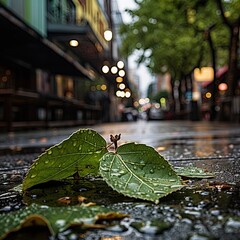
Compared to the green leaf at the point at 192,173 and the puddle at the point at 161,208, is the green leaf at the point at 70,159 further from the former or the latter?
the green leaf at the point at 192,173

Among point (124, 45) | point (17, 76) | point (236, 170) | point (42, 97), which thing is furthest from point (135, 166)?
point (124, 45)

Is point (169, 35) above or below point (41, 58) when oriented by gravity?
above

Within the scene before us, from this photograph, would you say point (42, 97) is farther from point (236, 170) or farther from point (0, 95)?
point (236, 170)

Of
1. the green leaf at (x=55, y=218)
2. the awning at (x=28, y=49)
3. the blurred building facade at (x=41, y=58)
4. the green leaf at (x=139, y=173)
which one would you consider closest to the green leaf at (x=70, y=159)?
the green leaf at (x=139, y=173)

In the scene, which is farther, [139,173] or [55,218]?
[139,173]

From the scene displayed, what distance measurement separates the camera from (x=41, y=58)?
61.7 feet

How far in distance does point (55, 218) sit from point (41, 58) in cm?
1840

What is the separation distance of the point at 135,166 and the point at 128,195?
0.22 metres

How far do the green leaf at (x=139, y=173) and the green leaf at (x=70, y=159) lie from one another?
106 mm

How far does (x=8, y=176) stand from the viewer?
2.28 meters

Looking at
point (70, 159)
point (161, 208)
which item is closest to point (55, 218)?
point (161, 208)

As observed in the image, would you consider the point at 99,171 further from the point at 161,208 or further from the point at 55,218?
the point at 55,218

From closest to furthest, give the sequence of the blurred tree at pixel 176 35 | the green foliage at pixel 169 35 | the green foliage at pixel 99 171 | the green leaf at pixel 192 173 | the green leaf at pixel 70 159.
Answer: the green foliage at pixel 99 171 → the green leaf at pixel 70 159 → the green leaf at pixel 192 173 → the blurred tree at pixel 176 35 → the green foliage at pixel 169 35

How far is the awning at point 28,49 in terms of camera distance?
480 inches
